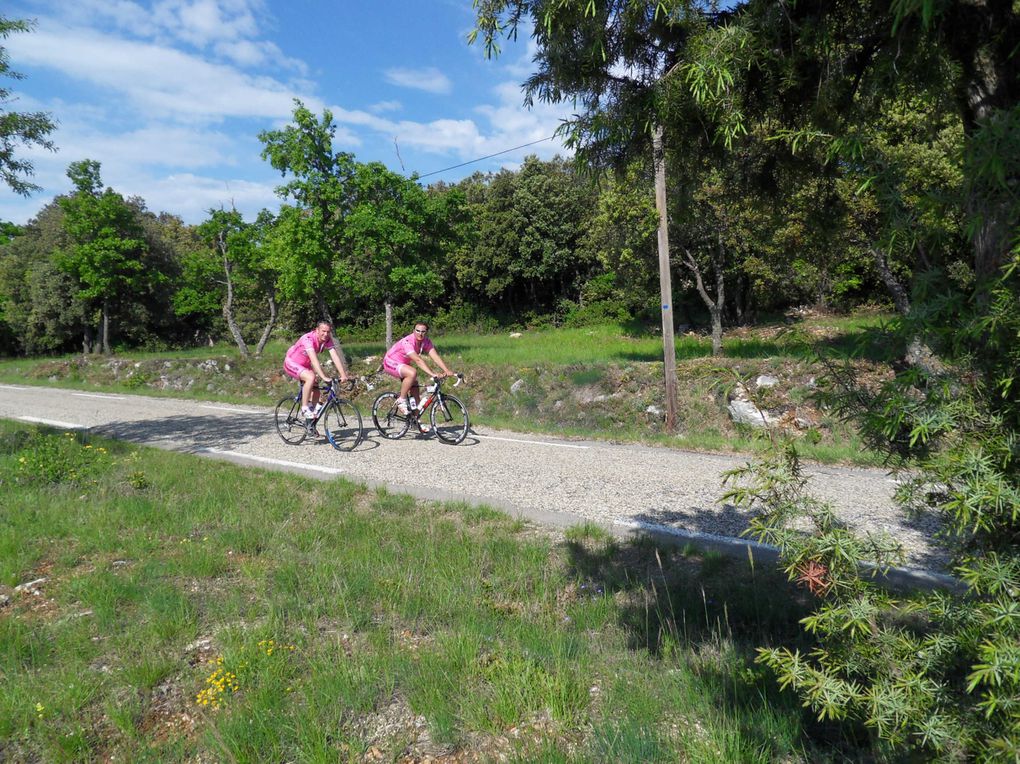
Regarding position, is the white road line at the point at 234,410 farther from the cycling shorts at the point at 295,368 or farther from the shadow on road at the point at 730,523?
the shadow on road at the point at 730,523

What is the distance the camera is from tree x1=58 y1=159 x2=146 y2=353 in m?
32.9

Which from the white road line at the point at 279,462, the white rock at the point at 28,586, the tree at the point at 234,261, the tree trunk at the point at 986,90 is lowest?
the white road line at the point at 279,462

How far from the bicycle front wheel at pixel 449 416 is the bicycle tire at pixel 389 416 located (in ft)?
1.61

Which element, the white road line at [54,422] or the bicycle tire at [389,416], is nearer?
the bicycle tire at [389,416]

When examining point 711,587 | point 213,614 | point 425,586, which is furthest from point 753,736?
point 213,614

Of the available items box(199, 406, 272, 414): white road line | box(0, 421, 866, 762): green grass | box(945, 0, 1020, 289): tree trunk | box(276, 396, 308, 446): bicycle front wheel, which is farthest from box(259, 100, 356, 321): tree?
box(945, 0, 1020, 289): tree trunk

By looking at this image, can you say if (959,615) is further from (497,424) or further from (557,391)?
(557,391)

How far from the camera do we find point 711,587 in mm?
4516

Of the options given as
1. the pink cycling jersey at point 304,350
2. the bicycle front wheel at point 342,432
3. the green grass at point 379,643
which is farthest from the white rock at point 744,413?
the pink cycling jersey at point 304,350

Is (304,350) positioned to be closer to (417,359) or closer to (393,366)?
(393,366)

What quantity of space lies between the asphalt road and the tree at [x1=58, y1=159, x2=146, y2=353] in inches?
918

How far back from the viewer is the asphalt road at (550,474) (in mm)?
6180

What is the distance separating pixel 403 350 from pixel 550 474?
3.82 meters

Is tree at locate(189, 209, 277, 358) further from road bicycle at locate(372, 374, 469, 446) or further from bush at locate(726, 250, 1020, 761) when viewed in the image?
bush at locate(726, 250, 1020, 761)
